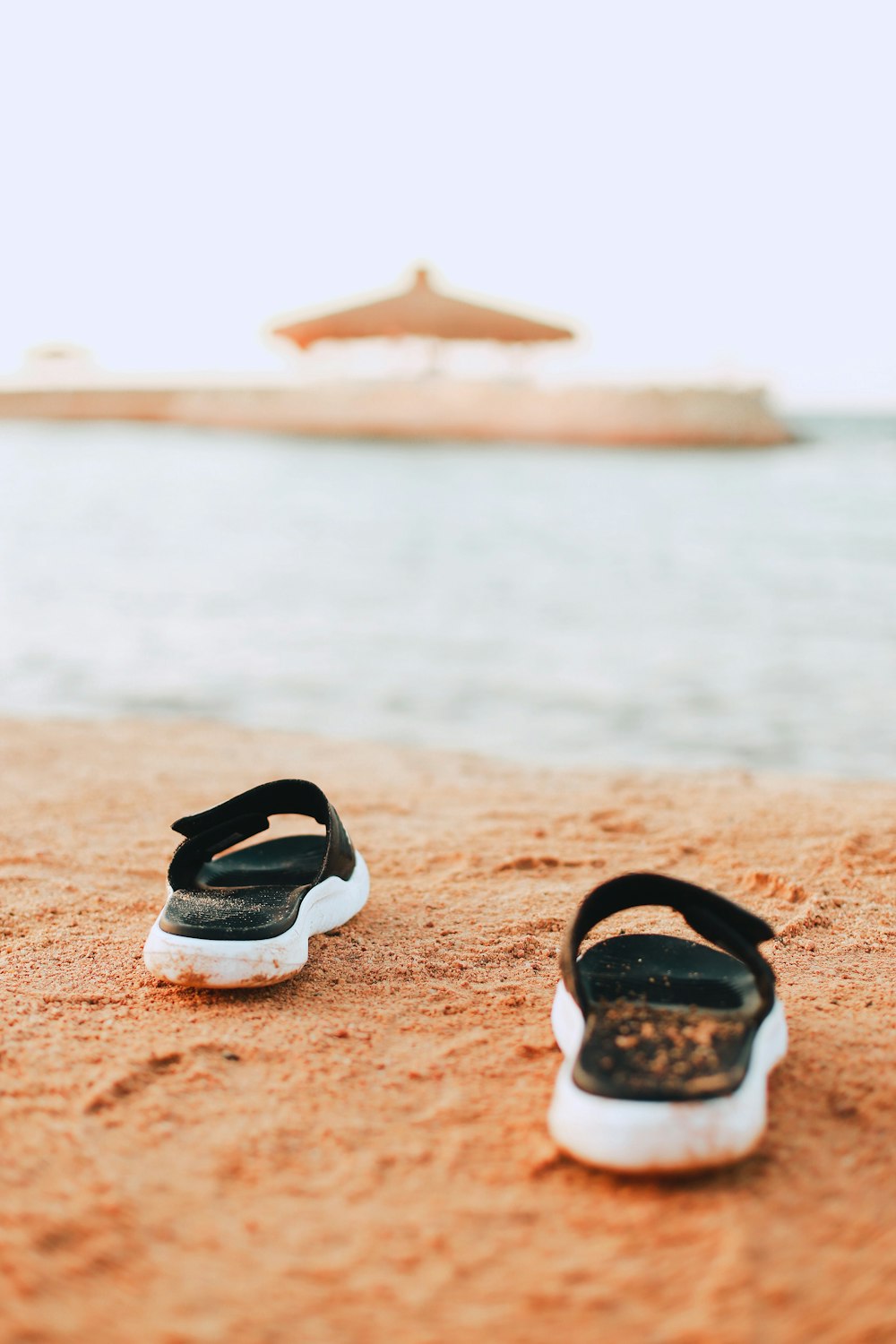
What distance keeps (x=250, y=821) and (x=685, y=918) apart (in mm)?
761

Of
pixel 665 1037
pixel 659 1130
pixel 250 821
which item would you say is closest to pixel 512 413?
pixel 250 821

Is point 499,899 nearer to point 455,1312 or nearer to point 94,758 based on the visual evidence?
point 455,1312

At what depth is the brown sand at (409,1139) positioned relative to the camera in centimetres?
88

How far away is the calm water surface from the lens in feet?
14.9

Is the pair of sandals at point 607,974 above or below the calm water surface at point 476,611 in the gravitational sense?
below

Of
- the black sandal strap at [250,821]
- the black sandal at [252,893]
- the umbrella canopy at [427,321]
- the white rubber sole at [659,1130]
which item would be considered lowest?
the white rubber sole at [659,1130]

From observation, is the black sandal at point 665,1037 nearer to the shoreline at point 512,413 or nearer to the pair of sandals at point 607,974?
the pair of sandals at point 607,974

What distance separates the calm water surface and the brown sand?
6.82 feet

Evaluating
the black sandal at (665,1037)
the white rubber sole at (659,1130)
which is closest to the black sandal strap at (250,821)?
the black sandal at (665,1037)

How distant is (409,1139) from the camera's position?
1.15 m

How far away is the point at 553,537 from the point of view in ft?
34.2

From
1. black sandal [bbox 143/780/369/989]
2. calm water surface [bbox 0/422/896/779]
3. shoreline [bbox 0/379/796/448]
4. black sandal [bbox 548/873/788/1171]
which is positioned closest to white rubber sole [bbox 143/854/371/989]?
black sandal [bbox 143/780/369/989]

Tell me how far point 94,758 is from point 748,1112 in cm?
267

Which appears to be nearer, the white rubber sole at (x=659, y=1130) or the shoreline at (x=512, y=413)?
Answer: the white rubber sole at (x=659, y=1130)
